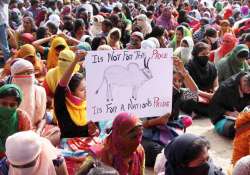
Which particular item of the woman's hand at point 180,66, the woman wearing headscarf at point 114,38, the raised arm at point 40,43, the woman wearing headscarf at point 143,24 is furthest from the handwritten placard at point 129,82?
the woman wearing headscarf at point 143,24

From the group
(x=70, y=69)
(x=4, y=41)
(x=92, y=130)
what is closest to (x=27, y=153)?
(x=70, y=69)

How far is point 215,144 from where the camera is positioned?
5.48m

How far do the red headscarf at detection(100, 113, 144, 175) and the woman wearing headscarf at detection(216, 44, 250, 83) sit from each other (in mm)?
3642

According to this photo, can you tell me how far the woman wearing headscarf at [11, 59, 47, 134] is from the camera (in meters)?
4.51

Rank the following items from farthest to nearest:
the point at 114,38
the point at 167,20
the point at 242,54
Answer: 1. the point at 167,20
2. the point at 114,38
3. the point at 242,54

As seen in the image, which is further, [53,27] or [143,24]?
[143,24]

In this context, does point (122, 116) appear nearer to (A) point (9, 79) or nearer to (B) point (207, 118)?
(A) point (9, 79)

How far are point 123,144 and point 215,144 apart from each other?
2.50 metres

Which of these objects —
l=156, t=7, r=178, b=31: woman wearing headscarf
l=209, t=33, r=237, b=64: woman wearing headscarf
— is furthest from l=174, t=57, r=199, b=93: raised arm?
l=156, t=7, r=178, b=31: woman wearing headscarf

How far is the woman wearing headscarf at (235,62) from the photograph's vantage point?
6566mm

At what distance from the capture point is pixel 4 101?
3654 millimetres

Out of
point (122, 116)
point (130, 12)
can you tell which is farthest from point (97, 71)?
point (130, 12)

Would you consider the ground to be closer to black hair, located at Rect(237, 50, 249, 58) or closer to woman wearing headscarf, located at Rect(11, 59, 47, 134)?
black hair, located at Rect(237, 50, 249, 58)

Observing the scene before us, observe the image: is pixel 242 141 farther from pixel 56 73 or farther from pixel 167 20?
pixel 167 20
